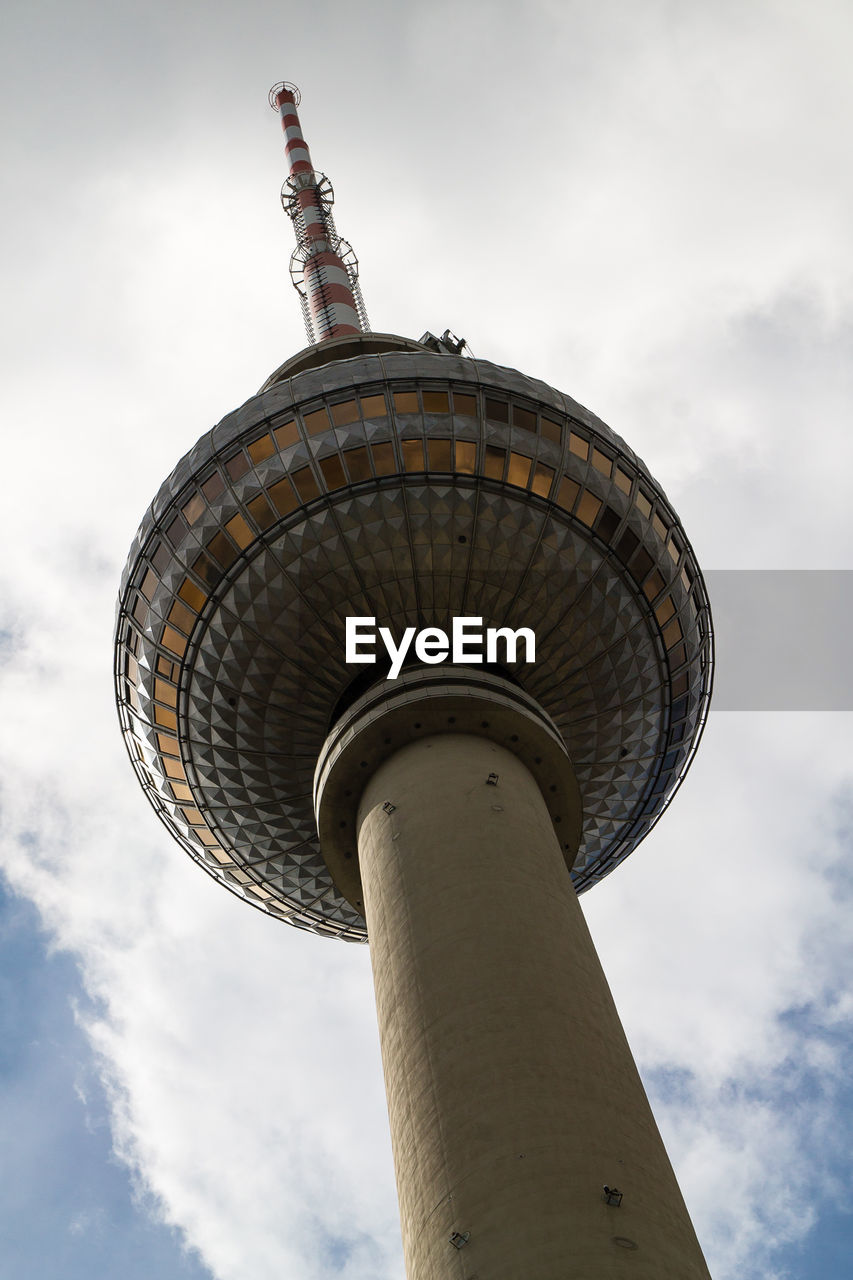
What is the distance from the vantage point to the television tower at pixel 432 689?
16.4 m

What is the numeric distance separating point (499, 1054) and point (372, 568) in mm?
10518

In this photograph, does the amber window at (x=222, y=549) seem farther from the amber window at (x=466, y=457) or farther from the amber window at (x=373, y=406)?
the amber window at (x=466, y=457)

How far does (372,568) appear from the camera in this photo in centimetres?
2220

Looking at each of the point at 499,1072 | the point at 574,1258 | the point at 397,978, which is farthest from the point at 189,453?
the point at 574,1258

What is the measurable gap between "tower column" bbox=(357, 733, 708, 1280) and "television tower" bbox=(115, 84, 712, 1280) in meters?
0.06

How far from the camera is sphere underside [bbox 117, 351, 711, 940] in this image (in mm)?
22281

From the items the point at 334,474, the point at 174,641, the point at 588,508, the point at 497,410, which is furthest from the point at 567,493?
the point at 174,641

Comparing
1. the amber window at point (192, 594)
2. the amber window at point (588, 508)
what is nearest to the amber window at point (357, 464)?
the amber window at point (192, 594)

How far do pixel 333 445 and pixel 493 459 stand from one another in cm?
352

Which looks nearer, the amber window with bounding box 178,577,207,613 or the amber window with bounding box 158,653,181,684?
the amber window with bounding box 178,577,207,613

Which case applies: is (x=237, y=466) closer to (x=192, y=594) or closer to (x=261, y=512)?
(x=261, y=512)

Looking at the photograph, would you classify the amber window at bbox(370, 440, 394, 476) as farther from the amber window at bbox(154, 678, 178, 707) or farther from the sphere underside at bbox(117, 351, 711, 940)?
the amber window at bbox(154, 678, 178, 707)

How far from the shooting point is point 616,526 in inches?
938

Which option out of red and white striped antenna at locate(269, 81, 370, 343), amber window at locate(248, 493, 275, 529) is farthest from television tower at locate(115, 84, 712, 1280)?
red and white striped antenna at locate(269, 81, 370, 343)
